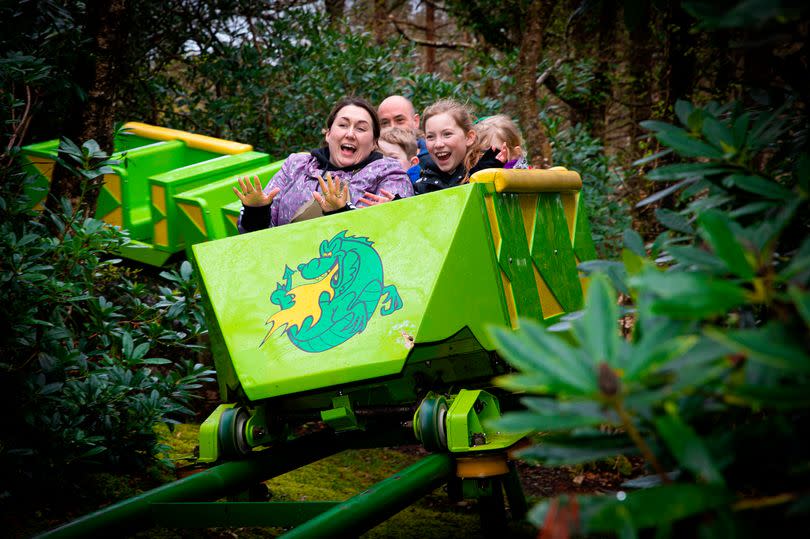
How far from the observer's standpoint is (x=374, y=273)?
9.34ft

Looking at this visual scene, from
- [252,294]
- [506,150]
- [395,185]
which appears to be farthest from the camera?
[506,150]

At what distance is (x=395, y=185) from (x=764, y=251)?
10.2 ft

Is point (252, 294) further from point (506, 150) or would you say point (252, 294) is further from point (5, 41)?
point (506, 150)

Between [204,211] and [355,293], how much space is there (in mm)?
2475

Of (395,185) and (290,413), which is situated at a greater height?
(395,185)

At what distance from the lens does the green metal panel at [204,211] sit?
505 cm

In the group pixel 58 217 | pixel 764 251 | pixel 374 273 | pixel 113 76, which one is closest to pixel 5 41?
pixel 113 76

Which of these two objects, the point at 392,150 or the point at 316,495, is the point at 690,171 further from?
the point at 392,150

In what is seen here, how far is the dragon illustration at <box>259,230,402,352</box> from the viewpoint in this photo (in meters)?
2.77

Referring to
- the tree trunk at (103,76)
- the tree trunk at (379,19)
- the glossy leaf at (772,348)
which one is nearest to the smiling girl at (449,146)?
the tree trunk at (103,76)

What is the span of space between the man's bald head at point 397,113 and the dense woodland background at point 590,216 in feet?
3.24

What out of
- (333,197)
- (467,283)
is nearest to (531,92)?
(333,197)

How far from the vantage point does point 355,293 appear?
284 centimetres

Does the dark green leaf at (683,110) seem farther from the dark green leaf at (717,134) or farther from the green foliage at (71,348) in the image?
the green foliage at (71,348)
